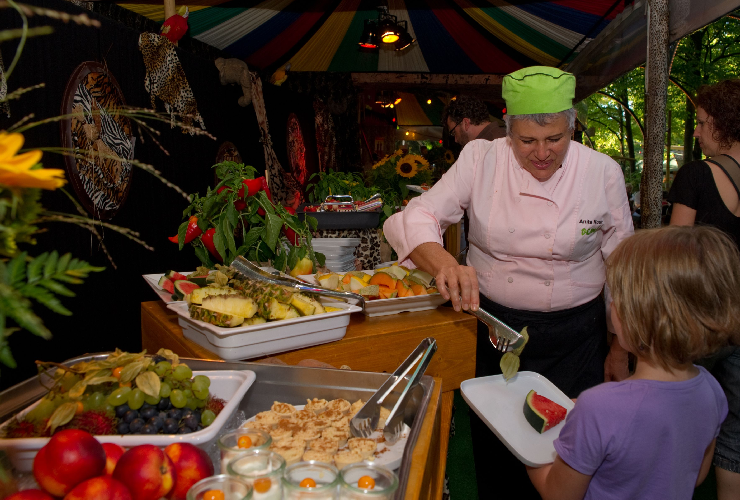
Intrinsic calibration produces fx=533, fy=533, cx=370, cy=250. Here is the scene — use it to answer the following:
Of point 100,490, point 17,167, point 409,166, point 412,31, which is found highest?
point 412,31

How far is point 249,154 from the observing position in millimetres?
7309

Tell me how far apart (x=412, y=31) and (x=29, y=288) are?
866cm

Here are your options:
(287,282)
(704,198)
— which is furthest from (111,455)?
(704,198)

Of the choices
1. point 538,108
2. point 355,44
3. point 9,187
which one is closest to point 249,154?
point 355,44

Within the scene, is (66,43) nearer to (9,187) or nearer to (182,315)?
(182,315)

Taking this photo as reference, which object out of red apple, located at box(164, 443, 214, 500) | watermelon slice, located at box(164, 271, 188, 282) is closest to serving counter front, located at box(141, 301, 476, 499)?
watermelon slice, located at box(164, 271, 188, 282)

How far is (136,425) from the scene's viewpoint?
3.16 ft

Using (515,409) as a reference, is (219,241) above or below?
above

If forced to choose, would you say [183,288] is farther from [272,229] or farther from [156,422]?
[156,422]

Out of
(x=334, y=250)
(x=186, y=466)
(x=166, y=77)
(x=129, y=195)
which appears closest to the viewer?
(x=186, y=466)

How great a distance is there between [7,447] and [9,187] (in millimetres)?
540

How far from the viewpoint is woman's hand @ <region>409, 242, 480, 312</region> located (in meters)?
1.75

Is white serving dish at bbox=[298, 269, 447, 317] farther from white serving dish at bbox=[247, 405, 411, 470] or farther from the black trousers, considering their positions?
white serving dish at bbox=[247, 405, 411, 470]

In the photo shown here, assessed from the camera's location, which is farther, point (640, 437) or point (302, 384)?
point (302, 384)
